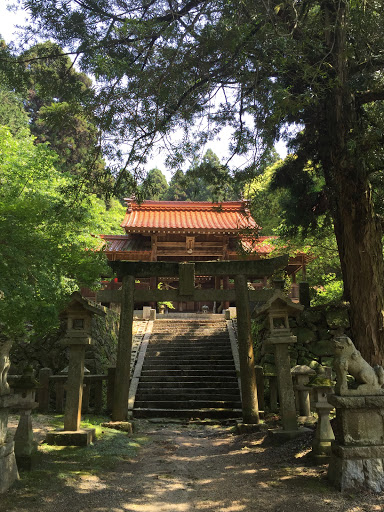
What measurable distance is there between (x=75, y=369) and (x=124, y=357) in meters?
1.37

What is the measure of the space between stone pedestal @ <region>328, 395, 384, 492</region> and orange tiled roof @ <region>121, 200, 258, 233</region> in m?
12.9

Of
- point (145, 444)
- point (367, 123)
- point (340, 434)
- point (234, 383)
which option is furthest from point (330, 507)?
point (234, 383)

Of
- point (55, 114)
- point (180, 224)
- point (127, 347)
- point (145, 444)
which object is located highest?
point (180, 224)

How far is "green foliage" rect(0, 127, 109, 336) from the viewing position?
22.3ft

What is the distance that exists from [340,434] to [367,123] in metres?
5.61

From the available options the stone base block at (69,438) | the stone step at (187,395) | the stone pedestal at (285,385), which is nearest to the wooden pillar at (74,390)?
the stone base block at (69,438)

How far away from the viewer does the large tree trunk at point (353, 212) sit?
6438 millimetres

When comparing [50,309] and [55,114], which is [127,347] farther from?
[55,114]

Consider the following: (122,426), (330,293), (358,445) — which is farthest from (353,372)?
(330,293)

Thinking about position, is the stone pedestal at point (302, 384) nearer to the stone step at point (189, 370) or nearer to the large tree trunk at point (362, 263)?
the large tree trunk at point (362, 263)

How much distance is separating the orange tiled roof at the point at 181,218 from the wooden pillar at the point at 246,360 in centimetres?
884

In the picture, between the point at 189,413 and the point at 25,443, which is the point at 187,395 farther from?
the point at 25,443

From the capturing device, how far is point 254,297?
838cm

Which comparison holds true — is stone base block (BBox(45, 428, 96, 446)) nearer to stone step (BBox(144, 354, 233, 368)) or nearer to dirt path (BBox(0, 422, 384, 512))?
dirt path (BBox(0, 422, 384, 512))
